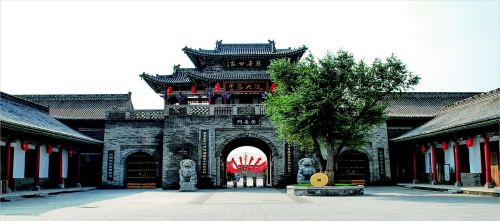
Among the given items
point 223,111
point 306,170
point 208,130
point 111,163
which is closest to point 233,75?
point 223,111

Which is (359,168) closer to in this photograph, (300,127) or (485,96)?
(485,96)

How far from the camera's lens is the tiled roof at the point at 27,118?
17125 mm

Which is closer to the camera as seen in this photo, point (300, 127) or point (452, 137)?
point (300, 127)

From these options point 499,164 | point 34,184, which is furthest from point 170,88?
point 499,164

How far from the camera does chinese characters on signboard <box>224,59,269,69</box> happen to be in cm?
2850

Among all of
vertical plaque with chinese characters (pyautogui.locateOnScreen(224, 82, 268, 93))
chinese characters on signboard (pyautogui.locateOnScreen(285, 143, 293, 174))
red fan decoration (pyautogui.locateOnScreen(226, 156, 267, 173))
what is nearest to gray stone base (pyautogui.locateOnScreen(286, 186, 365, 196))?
chinese characters on signboard (pyautogui.locateOnScreen(285, 143, 293, 174))

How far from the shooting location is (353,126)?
60.3 feet

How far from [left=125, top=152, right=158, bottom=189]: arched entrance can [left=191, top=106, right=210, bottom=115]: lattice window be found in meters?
3.89

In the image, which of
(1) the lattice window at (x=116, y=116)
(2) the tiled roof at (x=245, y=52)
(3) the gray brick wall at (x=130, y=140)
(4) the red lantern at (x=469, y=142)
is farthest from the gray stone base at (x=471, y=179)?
(1) the lattice window at (x=116, y=116)

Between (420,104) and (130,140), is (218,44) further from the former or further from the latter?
(420,104)

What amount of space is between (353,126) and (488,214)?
885cm

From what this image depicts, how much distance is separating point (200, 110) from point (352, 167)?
926 cm

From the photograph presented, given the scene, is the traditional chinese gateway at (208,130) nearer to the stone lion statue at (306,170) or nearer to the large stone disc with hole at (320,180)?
the stone lion statue at (306,170)

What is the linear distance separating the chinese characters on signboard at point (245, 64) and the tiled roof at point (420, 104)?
8047 mm
